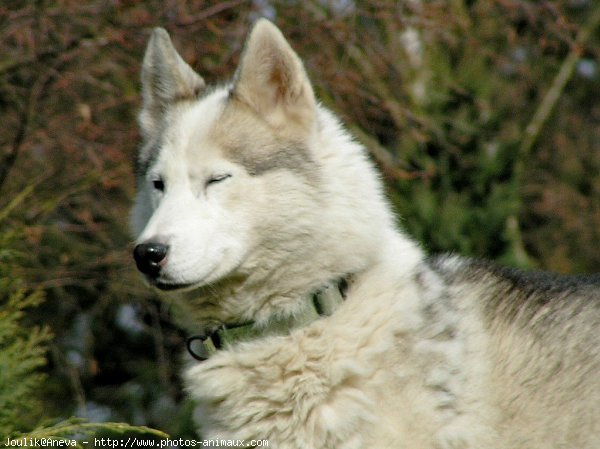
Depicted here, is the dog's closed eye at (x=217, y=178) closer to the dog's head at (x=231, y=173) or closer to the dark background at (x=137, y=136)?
the dog's head at (x=231, y=173)

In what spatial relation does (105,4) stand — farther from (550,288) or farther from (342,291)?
(550,288)

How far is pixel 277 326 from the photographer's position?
3.58 metres

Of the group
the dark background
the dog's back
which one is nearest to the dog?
the dog's back

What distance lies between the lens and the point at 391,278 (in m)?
3.65

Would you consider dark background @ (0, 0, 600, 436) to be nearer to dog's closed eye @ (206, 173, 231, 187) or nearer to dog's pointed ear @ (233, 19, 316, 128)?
dog's closed eye @ (206, 173, 231, 187)

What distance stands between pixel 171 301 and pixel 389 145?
5.93 metres

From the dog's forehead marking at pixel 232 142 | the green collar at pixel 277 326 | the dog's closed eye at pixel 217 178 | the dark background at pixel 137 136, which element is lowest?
the dark background at pixel 137 136

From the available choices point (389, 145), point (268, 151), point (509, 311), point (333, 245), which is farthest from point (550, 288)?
point (389, 145)

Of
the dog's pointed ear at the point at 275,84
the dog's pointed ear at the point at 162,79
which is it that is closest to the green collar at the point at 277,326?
the dog's pointed ear at the point at 275,84

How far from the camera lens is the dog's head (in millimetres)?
3438

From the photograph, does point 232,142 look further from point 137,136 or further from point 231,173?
point 137,136

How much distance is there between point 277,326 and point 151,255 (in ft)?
2.02

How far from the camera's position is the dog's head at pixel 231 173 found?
344 centimetres

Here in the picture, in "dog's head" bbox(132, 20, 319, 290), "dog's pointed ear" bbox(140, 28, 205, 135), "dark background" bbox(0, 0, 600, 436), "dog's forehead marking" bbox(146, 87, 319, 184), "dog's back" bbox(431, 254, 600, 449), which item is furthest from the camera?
"dark background" bbox(0, 0, 600, 436)
